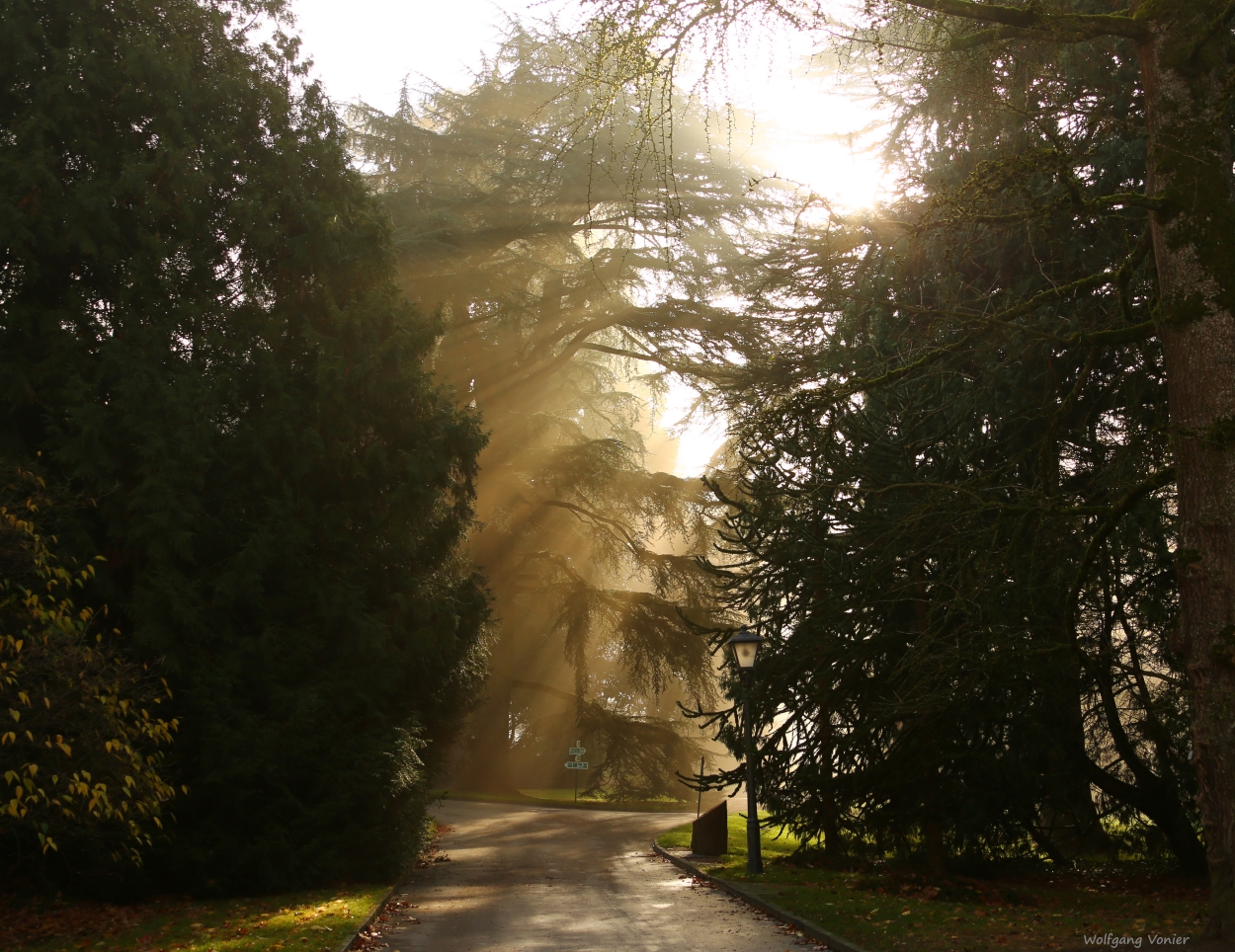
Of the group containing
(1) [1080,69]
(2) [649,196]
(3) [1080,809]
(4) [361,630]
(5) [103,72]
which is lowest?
(3) [1080,809]

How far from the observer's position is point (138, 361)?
42.2 ft

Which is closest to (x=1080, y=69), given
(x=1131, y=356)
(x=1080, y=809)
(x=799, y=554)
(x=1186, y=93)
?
(x=1131, y=356)

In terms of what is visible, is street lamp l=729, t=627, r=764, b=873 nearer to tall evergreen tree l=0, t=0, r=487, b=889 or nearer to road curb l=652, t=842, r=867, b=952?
road curb l=652, t=842, r=867, b=952

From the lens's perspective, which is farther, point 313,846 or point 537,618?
point 537,618

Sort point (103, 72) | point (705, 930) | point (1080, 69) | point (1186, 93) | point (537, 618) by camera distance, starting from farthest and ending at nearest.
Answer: point (537, 618) → point (103, 72) → point (1080, 69) → point (705, 930) → point (1186, 93)

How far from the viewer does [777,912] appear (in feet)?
38.8

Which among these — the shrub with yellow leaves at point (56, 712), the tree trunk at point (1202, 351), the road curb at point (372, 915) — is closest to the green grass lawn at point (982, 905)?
the tree trunk at point (1202, 351)

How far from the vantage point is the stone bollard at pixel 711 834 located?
1869 centimetres

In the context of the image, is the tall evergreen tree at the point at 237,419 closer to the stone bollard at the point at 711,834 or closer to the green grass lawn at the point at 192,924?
the green grass lawn at the point at 192,924

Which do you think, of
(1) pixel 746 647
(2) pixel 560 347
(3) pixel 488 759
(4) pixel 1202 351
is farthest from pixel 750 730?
(3) pixel 488 759

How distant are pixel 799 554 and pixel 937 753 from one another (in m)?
3.15

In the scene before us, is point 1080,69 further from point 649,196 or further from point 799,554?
point 649,196

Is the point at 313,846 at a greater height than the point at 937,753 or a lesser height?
lesser

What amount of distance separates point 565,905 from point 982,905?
5.17 metres
